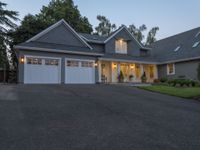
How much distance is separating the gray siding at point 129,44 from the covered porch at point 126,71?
1.48m

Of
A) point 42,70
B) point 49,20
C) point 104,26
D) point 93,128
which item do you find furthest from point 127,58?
point 104,26

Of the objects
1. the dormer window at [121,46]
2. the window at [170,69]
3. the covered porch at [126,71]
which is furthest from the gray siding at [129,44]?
the window at [170,69]

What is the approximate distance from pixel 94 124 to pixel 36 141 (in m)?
1.79

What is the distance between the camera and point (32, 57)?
18.0 meters

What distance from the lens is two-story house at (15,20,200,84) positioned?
1809 centimetres

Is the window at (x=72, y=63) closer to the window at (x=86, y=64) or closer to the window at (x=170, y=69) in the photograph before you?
the window at (x=86, y=64)

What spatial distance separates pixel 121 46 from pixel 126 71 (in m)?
2.87

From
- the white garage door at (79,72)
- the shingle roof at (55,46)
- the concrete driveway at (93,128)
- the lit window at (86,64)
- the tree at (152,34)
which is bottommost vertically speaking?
the concrete driveway at (93,128)

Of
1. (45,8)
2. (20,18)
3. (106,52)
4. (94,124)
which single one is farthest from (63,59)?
(45,8)

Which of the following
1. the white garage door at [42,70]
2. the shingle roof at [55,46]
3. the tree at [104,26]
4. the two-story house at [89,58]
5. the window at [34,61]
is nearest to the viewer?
the white garage door at [42,70]

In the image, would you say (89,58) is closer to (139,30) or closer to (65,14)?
(65,14)

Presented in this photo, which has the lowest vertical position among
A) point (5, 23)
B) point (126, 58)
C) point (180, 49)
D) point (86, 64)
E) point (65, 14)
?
point (86, 64)

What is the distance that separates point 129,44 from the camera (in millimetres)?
25891

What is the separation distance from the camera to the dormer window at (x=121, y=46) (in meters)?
25.3
